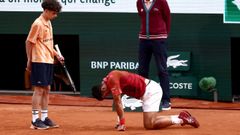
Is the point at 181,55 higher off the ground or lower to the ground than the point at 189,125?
higher

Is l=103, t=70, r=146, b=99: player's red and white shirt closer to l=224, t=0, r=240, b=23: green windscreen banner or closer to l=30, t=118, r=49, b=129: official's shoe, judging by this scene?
l=30, t=118, r=49, b=129: official's shoe

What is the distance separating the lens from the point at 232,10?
1223 centimetres

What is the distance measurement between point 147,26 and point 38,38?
209 cm

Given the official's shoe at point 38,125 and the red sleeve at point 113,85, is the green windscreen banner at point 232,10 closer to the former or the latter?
the red sleeve at point 113,85

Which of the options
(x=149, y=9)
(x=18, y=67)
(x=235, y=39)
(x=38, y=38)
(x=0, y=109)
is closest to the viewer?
(x=38, y=38)

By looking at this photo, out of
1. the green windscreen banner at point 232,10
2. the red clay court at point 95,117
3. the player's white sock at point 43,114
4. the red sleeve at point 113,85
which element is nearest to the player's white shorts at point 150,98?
the red clay court at point 95,117

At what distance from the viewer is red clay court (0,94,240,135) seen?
29.1 ft

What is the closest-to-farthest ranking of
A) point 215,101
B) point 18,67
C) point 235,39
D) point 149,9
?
1. point 149,9
2. point 215,101
3. point 235,39
4. point 18,67

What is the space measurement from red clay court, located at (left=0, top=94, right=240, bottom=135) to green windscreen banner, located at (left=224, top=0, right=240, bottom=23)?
149cm

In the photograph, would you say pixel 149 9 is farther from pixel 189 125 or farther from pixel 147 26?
pixel 189 125

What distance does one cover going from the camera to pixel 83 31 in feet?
42.7

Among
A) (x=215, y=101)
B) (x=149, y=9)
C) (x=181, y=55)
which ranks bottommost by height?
(x=215, y=101)

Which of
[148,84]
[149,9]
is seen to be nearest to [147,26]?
[149,9]

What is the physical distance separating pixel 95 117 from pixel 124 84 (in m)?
1.79
